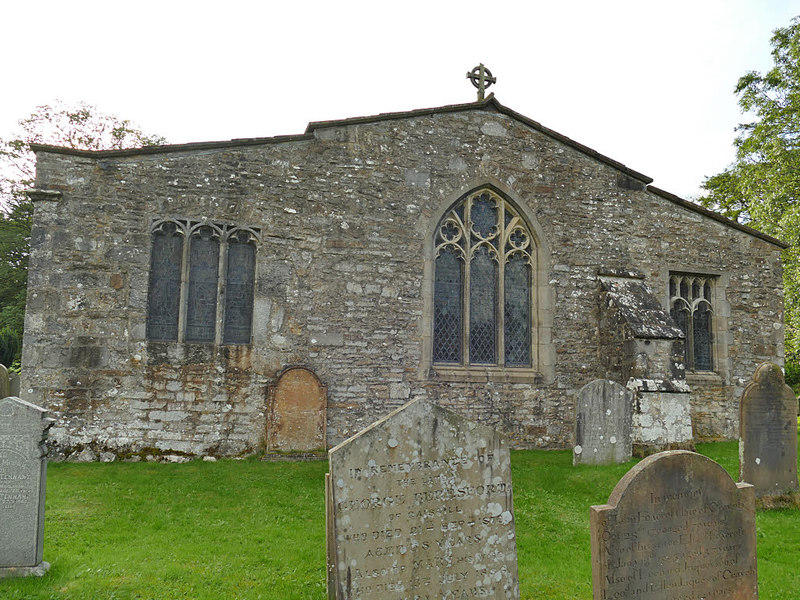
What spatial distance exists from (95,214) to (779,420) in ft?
34.7

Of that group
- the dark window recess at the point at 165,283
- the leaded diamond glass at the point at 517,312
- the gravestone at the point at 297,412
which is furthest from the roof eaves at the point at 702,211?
the dark window recess at the point at 165,283

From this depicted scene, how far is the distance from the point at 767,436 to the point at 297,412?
6.83m

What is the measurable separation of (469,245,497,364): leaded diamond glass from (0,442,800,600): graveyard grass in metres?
2.71

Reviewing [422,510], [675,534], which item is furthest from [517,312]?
[422,510]

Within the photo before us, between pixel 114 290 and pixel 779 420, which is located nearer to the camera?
pixel 779 420

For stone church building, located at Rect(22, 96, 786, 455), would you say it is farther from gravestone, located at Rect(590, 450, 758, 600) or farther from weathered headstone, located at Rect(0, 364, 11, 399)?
gravestone, located at Rect(590, 450, 758, 600)

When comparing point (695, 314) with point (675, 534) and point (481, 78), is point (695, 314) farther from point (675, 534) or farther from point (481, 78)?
point (675, 534)

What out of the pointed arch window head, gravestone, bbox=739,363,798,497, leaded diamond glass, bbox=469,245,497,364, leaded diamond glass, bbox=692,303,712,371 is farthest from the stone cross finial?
gravestone, bbox=739,363,798,497

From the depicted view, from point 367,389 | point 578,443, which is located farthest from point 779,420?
point 367,389

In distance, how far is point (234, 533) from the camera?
6.16 metres

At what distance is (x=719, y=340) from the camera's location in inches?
502

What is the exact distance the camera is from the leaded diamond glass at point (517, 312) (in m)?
11.6

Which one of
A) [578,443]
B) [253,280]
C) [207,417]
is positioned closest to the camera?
[578,443]

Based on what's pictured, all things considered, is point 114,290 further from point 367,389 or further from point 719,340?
point 719,340
